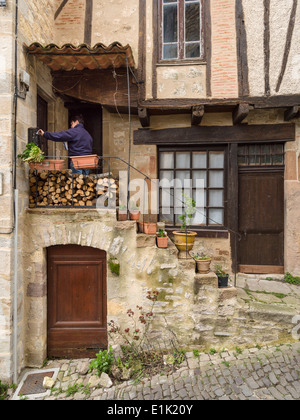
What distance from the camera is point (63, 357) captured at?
4.21 m

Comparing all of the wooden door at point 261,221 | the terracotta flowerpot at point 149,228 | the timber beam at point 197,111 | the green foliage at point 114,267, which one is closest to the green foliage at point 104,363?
the green foliage at point 114,267

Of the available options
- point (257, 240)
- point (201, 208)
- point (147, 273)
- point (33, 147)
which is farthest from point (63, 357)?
point (257, 240)

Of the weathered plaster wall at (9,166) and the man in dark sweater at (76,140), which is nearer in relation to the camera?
the weathered plaster wall at (9,166)

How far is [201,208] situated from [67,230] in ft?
9.73

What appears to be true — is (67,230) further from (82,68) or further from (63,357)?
(82,68)

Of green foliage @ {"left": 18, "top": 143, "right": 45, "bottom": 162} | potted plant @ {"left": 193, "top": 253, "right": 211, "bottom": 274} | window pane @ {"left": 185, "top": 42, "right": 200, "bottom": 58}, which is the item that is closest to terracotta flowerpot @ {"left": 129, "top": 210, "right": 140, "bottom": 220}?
potted plant @ {"left": 193, "top": 253, "right": 211, "bottom": 274}

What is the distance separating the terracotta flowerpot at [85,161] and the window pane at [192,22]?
10.9 feet

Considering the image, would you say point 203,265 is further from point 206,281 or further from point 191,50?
point 191,50

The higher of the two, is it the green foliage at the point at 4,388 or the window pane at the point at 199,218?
the window pane at the point at 199,218

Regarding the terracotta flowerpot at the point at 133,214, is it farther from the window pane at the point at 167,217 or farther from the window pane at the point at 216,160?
the window pane at the point at 216,160

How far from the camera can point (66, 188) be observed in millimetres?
4043

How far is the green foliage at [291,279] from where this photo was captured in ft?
16.4

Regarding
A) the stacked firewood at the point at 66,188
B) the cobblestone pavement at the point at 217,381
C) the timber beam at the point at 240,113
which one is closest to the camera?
the cobblestone pavement at the point at 217,381

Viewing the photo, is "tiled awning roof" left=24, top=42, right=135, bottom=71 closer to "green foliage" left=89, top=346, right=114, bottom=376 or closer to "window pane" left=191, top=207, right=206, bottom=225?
"window pane" left=191, top=207, right=206, bottom=225
